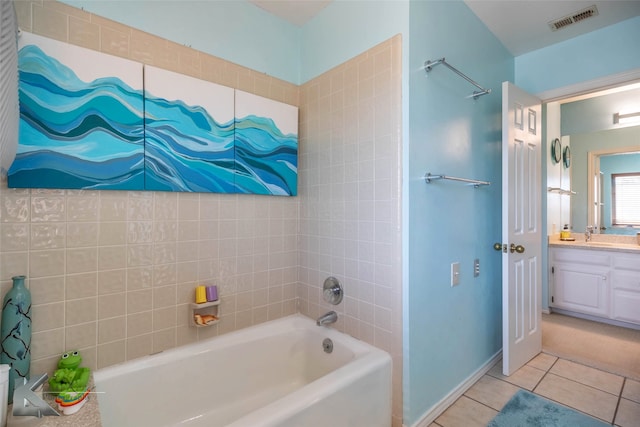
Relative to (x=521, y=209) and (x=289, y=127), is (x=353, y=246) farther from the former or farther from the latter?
(x=521, y=209)

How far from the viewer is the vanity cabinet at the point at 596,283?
9.29 feet

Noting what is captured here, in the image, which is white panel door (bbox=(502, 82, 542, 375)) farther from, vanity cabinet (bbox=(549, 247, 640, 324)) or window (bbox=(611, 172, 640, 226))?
window (bbox=(611, 172, 640, 226))

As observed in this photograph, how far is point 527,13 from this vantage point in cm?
200

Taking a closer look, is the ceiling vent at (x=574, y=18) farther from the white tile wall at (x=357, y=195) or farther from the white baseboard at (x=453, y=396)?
the white baseboard at (x=453, y=396)

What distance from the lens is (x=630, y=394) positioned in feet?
6.05

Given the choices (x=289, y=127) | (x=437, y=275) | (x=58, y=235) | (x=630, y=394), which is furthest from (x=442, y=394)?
(x=58, y=235)

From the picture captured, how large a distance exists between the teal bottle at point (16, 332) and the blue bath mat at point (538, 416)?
7.23ft

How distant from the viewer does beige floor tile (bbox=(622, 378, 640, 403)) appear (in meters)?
1.81

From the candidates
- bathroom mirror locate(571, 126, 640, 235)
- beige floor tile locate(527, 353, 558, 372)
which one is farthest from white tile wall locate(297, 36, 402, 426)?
bathroom mirror locate(571, 126, 640, 235)

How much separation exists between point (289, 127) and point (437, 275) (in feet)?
4.54

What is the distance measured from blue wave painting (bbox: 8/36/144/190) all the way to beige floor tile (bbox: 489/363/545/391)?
262 centimetres

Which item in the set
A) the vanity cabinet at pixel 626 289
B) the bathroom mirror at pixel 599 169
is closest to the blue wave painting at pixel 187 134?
the vanity cabinet at pixel 626 289

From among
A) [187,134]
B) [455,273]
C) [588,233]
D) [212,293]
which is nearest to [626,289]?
[588,233]

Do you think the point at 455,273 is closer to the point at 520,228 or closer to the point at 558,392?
the point at 520,228
